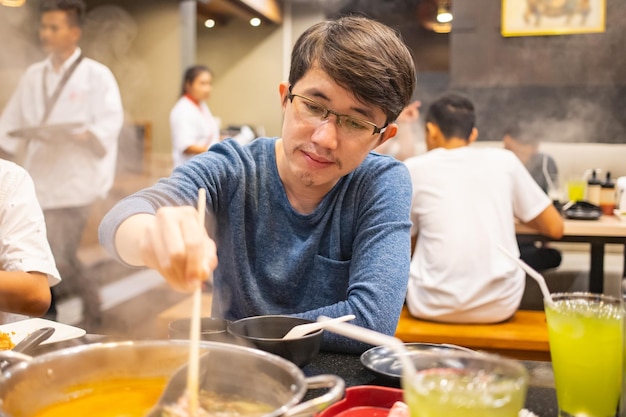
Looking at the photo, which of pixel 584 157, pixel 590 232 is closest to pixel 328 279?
pixel 590 232

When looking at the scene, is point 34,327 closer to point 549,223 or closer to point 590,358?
point 590,358

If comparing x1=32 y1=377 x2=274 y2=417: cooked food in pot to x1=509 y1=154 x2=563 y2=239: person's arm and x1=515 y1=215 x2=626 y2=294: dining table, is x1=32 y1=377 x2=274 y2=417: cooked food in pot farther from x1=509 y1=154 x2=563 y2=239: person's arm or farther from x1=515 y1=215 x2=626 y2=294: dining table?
x1=515 y1=215 x2=626 y2=294: dining table

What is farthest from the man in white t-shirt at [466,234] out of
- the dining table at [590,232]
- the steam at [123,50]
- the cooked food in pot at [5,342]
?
the steam at [123,50]

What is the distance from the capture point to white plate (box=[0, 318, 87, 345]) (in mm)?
1251

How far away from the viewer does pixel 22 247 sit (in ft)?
5.84

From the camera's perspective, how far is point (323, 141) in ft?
4.65

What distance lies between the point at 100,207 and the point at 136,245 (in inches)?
131

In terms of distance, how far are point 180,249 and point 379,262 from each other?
0.69 metres

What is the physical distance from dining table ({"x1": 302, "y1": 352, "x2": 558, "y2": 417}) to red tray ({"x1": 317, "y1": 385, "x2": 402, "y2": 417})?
8 centimetres

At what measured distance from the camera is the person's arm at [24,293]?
1.69 m

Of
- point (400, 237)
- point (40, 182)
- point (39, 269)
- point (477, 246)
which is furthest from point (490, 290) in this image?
point (40, 182)

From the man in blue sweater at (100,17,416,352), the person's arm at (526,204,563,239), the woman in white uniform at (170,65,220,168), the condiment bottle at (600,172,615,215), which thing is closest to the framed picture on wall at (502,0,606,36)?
the condiment bottle at (600,172,615,215)

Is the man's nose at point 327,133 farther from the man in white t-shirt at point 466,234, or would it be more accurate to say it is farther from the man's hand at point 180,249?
the man in white t-shirt at point 466,234

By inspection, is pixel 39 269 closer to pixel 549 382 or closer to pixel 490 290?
pixel 549 382
